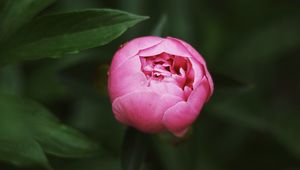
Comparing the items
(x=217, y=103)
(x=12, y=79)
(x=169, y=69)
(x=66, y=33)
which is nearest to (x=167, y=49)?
(x=169, y=69)

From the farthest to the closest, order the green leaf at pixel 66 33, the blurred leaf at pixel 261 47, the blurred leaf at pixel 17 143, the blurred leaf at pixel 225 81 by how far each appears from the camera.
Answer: the blurred leaf at pixel 261 47 → the blurred leaf at pixel 225 81 → the green leaf at pixel 66 33 → the blurred leaf at pixel 17 143

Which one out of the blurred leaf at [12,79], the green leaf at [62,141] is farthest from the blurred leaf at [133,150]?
the blurred leaf at [12,79]

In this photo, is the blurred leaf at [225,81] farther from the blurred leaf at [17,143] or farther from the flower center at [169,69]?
the blurred leaf at [17,143]

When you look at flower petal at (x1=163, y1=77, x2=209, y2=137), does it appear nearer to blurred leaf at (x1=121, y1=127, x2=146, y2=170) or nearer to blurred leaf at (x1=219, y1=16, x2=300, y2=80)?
blurred leaf at (x1=121, y1=127, x2=146, y2=170)

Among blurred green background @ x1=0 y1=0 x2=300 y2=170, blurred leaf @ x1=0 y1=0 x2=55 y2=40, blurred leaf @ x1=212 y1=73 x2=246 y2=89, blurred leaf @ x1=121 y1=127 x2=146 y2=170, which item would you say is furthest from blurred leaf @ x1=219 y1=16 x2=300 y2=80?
blurred leaf @ x1=0 y1=0 x2=55 y2=40

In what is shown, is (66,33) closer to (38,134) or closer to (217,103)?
(38,134)

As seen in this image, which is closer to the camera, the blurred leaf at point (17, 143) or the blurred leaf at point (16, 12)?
the blurred leaf at point (17, 143)

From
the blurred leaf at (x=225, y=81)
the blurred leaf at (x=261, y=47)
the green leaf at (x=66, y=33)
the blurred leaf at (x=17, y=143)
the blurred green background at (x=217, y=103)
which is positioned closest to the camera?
the blurred leaf at (x=17, y=143)
